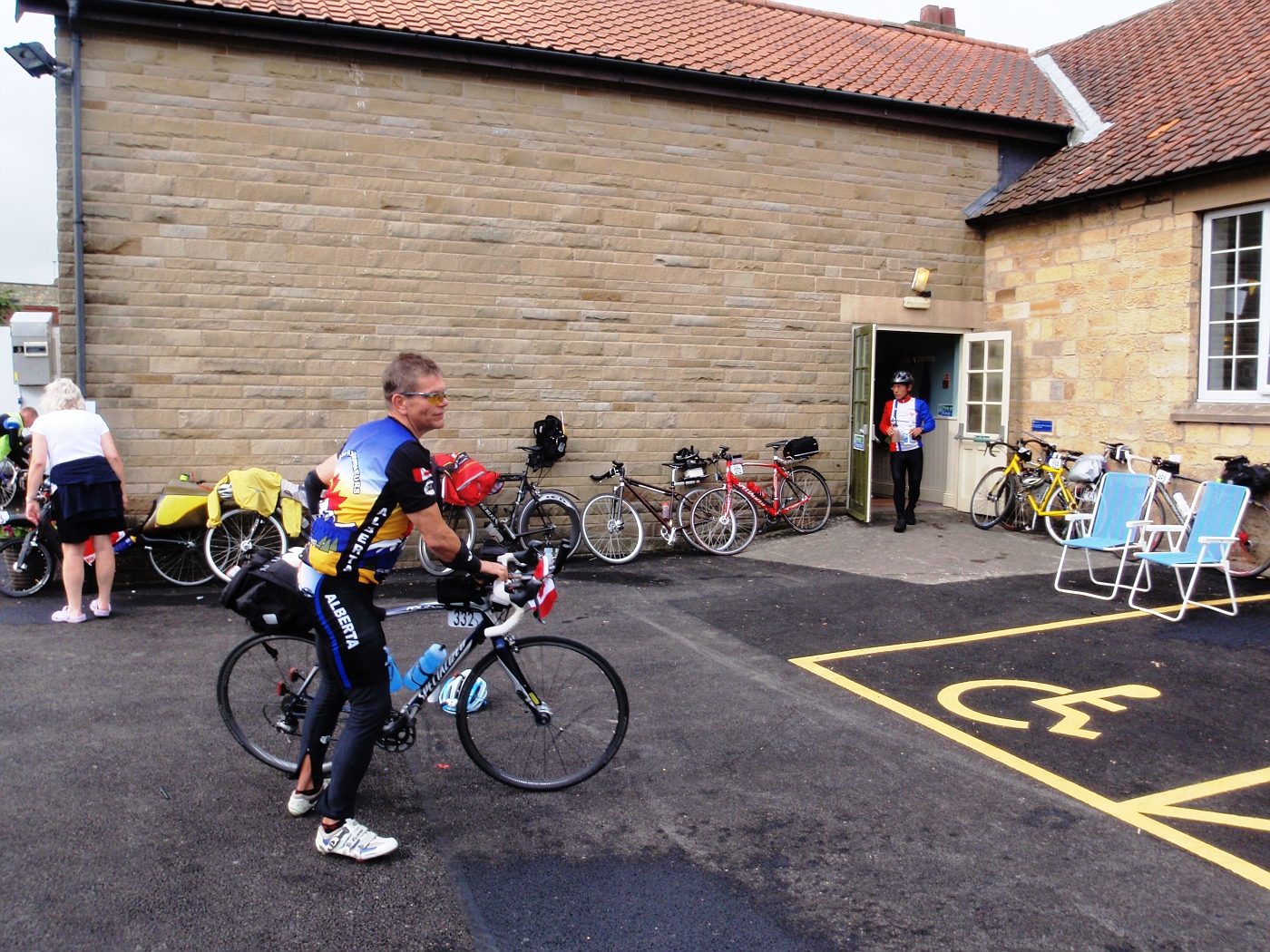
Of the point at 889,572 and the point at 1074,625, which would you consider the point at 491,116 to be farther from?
the point at 1074,625

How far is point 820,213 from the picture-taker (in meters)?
11.0

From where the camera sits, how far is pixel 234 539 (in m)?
8.77

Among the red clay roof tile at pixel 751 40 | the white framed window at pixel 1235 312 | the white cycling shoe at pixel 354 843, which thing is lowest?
the white cycling shoe at pixel 354 843

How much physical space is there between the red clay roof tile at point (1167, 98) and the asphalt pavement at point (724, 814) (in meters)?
5.28

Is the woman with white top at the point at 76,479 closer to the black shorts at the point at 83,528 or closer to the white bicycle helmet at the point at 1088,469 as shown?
the black shorts at the point at 83,528

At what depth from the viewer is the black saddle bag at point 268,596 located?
3.83 m

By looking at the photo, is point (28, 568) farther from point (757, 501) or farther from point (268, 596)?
point (757, 501)

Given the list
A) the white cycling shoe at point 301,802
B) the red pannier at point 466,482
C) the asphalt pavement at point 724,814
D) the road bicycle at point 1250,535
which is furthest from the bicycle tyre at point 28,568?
the road bicycle at point 1250,535

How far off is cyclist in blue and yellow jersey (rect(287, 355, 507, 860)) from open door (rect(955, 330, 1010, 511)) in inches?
357

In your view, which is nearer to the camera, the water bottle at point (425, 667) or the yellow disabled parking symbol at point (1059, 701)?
the water bottle at point (425, 667)

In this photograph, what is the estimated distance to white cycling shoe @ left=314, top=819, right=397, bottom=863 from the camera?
11.3ft

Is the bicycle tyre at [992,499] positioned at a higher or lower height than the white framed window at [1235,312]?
lower

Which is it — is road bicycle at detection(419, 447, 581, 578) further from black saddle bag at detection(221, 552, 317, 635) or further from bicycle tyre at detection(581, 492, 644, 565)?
black saddle bag at detection(221, 552, 317, 635)

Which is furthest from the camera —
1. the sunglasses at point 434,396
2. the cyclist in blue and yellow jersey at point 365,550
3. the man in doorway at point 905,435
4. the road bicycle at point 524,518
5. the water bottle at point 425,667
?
the man in doorway at point 905,435
